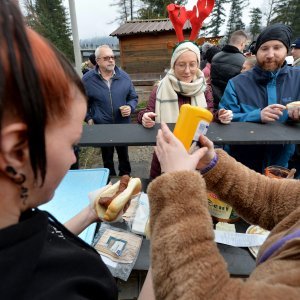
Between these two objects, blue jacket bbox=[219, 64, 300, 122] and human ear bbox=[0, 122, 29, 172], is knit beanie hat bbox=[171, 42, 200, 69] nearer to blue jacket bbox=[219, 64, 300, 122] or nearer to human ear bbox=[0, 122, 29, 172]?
blue jacket bbox=[219, 64, 300, 122]

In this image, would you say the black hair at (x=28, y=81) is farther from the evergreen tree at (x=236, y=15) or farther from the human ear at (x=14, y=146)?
the evergreen tree at (x=236, y=15)

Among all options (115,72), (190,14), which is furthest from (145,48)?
(190,14)

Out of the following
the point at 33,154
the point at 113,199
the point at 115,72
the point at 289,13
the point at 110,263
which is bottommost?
the point at 110,263

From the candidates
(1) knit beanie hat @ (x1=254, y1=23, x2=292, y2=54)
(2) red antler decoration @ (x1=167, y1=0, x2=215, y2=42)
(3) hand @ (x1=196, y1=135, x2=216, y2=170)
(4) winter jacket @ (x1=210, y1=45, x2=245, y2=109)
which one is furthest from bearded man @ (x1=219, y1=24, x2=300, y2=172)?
(4) winter jacket @ (x1=210, y1=45, x2=245, y2=109)

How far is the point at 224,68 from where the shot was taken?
3.65 metres

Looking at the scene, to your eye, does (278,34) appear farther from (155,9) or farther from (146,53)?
(155,9)

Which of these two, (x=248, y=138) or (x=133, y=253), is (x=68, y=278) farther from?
(x=248, y=138)

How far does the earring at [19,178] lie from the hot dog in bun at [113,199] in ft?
2.08

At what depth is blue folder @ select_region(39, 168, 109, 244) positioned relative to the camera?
5.91 ft

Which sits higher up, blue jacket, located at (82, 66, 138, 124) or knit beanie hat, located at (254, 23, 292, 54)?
knit beanie hat, located at (254, 23, 292, 54)

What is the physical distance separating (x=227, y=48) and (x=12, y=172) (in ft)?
12.9


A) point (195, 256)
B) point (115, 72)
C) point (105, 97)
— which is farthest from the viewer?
point (115, 72)

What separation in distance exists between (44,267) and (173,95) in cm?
219

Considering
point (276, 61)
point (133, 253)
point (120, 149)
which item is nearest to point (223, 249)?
point (133, 253)
